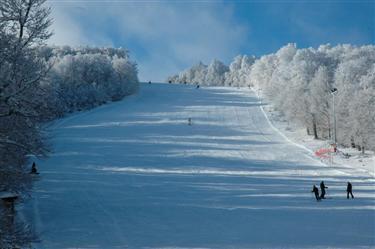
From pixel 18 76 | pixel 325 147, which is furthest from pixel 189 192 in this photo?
pixel 325 147

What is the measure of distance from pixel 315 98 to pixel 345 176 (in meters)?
27.1

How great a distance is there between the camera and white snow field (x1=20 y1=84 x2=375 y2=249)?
53.2ft

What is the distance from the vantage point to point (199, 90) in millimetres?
101938

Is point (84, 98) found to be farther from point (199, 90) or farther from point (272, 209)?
point (272, 209)

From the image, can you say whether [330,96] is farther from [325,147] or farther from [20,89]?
→ [20,89]

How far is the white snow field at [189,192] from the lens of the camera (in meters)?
16.2

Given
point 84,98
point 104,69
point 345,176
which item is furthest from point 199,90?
point 345,176

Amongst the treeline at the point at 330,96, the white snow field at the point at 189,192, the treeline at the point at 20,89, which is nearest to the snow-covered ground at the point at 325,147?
the treeline at the point at 330,96

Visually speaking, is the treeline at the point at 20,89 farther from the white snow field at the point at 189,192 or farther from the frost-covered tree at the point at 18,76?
the white snow field at the point at 189,192

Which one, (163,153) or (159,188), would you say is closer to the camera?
(159,188)

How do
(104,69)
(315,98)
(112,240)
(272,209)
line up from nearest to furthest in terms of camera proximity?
(112,240) → (272,209) → (315,98) → (104,69)

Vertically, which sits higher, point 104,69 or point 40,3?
point 104,69

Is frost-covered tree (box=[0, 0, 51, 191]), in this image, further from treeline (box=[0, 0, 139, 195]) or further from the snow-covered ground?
the snow-covered ground

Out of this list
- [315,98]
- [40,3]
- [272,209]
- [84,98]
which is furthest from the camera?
[84,98]
